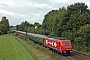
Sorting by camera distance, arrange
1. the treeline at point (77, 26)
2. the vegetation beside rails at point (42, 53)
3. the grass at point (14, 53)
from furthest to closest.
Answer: the treeline at point (77, 26), the vegetation beside rails at point (42, 53), the grass at point (14, 53)

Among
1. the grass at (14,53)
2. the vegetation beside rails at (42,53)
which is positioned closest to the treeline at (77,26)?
the vegetation beside rails at (42,53)

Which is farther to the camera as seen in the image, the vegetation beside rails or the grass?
the vegetation beside rails

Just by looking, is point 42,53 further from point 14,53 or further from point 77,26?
point 77,26

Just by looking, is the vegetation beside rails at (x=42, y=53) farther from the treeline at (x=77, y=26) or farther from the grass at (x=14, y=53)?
the treeline at (x=77, y=26)

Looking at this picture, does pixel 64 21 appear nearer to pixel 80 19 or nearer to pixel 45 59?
pixel 80 19

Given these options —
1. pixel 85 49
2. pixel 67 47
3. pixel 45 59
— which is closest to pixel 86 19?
pixel 85 49

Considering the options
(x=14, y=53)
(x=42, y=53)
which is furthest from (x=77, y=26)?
(x=14, y=53)

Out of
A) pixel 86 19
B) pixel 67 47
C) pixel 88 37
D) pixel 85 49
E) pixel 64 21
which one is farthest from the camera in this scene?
pixel 64 21

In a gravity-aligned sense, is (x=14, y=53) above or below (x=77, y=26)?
below

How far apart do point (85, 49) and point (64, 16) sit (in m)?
20.7

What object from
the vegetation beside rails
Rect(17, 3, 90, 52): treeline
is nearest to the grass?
the vegetation beside rails

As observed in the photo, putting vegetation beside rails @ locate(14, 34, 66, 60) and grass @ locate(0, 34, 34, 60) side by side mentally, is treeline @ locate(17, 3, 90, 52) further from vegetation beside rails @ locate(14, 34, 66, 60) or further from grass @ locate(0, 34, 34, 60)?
grass @ locate(0, 34, 34, 60)

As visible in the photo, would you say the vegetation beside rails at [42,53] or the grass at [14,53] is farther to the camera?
the vegetation beside rails at [42,53]

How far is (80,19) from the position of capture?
45.6 meters
